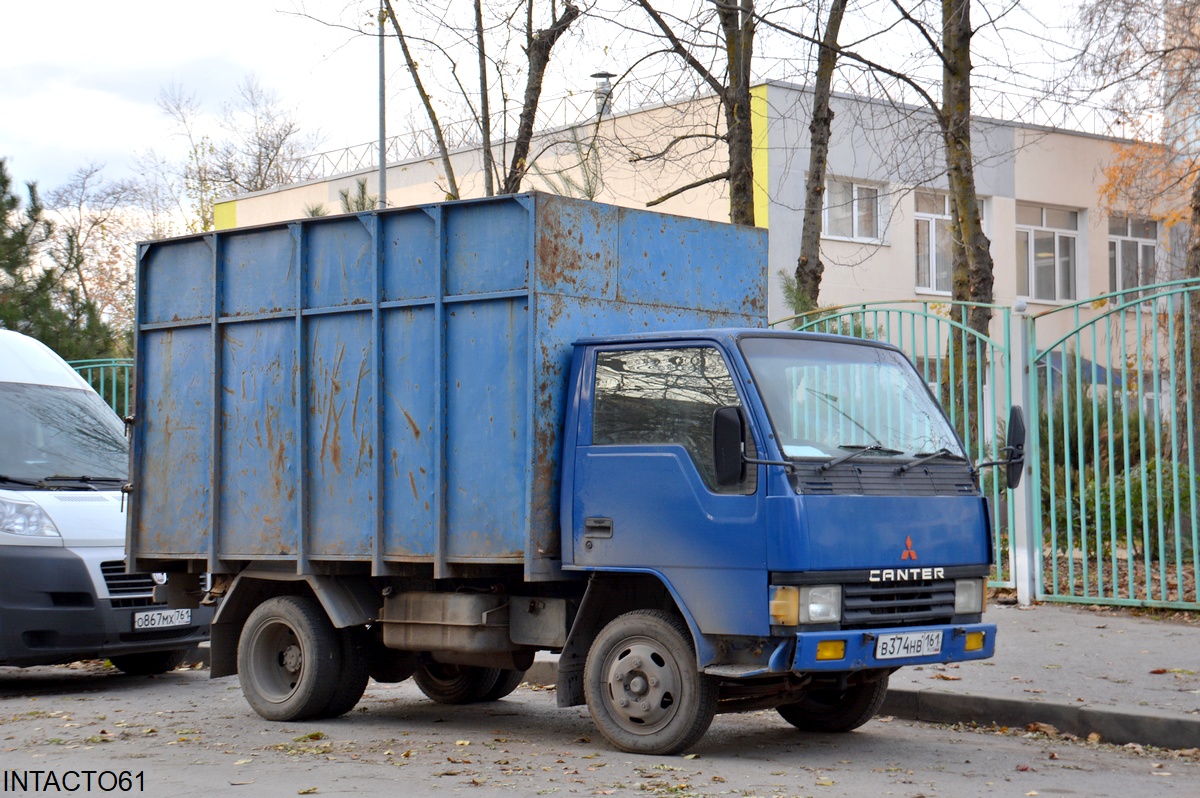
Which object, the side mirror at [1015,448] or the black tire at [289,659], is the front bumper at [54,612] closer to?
the black tire at [289,659]

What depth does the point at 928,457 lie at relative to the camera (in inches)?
285

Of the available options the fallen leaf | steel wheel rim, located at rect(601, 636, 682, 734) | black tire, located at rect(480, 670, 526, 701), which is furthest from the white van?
the fallen leaf

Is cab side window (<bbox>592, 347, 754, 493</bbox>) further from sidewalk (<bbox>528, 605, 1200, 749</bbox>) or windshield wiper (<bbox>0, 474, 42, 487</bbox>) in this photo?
windshield wiper (<bbox>0, 474, 42, 487</bbox>)

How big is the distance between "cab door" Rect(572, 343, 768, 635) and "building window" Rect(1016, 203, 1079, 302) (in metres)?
24.6

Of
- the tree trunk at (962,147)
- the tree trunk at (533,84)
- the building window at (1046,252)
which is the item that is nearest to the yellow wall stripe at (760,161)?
the building window at (1046,252)

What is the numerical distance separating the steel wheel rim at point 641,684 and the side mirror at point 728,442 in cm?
103

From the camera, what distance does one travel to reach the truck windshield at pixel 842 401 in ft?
22.7

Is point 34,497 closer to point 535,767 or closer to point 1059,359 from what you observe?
point 535,767

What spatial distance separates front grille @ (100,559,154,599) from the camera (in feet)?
32.0

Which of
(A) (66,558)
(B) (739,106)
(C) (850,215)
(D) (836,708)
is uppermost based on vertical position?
(C) (850,215)

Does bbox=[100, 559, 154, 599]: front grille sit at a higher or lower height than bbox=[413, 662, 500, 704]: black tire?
higher

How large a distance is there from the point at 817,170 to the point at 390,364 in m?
9.54

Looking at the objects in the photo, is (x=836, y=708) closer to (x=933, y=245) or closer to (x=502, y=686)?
(x=502, y=686)

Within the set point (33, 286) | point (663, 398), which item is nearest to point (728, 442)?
point (663, 398)
